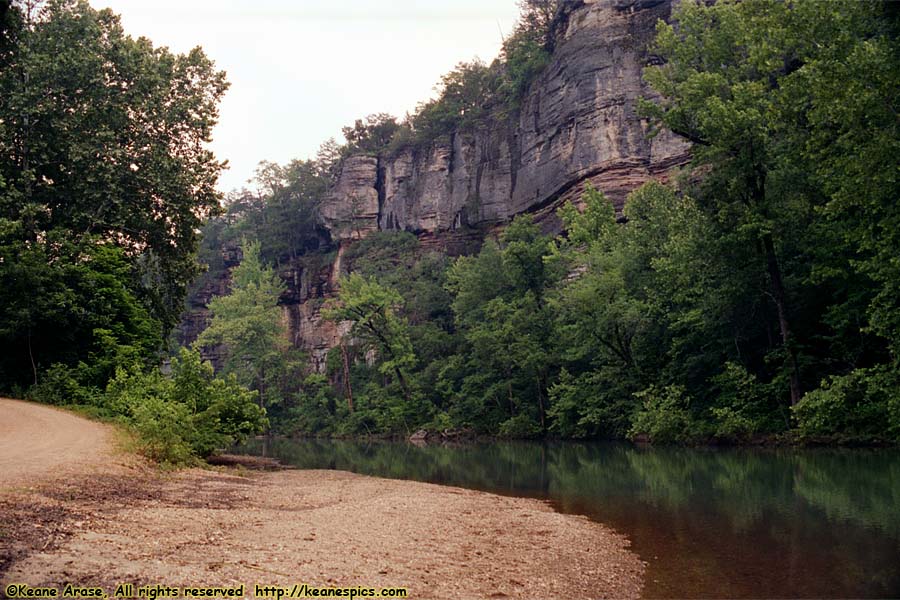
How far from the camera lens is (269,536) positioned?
9.34 metres

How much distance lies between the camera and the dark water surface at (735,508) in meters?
8.98

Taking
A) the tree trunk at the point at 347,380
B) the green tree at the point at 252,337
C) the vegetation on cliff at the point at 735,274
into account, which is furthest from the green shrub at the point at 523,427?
the green tree at the point at 252,337

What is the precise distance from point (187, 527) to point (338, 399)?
59581mm

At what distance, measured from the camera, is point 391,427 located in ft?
189

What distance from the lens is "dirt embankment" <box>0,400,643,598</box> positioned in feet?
22.4

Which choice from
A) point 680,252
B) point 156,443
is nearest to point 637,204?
point 680,252

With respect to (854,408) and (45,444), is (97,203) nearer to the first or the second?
(45,444)

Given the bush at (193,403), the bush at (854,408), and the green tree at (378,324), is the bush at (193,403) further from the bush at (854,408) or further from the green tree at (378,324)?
the green tree at (378,324)

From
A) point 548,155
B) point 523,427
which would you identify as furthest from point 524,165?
point 523,427

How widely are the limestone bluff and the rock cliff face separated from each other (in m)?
0.11

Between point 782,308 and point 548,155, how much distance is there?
39.9m

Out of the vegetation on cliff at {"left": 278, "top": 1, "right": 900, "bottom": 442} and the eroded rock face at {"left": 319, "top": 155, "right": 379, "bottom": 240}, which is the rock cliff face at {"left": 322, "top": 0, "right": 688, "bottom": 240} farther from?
the vegetation on cliff at {"left": 278, "top": 1, "right": 900, "bottom": 442}

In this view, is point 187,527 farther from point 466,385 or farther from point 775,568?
point 466,385

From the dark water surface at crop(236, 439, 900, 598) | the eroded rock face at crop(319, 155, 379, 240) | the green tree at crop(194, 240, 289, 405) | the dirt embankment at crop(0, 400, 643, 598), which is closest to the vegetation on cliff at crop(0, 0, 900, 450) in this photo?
the dark water surface at crop(236, 439, 900, 598)
